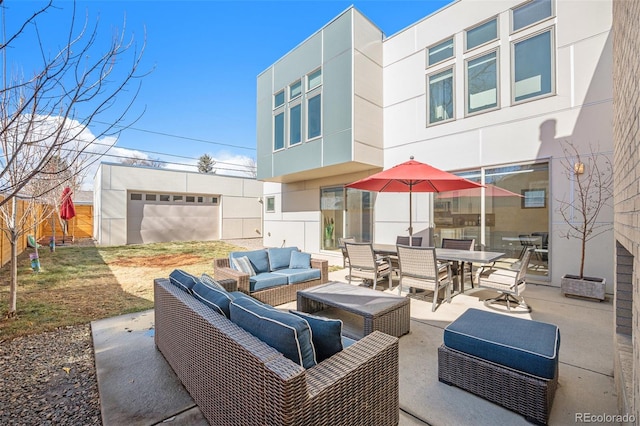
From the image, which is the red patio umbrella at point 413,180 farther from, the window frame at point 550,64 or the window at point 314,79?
the window at point 314,79

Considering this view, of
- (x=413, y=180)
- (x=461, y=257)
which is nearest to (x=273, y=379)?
(x=461, y=257)

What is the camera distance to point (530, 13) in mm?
6035

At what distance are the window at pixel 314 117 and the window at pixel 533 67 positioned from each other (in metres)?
4.92

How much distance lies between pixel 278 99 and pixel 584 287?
382 inches

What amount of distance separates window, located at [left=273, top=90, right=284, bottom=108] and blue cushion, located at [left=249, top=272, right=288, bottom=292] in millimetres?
7173

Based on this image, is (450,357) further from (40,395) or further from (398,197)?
(398,197)

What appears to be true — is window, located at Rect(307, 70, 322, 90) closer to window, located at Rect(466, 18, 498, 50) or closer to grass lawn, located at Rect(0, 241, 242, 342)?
window, located at Rect(466, 18, 498, 50)

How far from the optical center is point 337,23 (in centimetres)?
797

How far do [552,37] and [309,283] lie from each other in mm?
6878

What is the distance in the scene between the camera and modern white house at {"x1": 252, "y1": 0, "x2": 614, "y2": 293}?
551 centimetres

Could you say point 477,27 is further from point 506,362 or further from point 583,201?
point 506,362

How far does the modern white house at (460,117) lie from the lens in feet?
18.1

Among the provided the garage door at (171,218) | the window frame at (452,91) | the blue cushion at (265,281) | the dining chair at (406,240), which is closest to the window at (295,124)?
the window frame at (452,91)

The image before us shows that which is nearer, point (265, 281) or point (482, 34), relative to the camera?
point (265, 281)
